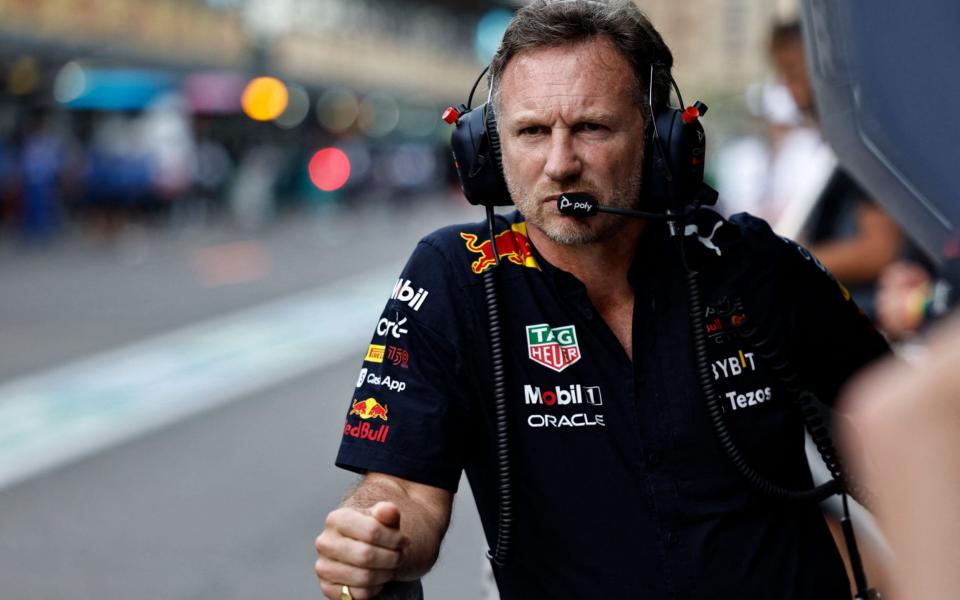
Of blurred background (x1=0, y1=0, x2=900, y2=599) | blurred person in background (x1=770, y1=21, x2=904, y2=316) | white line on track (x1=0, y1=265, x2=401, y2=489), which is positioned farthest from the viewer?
white line on track (x1=0, y1=265, x2=401, y2=489)

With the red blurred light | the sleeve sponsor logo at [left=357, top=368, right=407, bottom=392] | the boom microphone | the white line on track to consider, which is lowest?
the white line on track

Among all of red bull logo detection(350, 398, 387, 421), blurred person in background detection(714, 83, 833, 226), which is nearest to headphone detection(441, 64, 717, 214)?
red bull logo detection(350, 398, 387, 421)

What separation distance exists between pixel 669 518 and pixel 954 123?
88 cm

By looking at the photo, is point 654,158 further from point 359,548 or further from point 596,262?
point 359,548

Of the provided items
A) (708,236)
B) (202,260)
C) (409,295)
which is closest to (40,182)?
(202,260)

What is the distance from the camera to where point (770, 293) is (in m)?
2.40

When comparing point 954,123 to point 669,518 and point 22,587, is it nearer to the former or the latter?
point 669,518

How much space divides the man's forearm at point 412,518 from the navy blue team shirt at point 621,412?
32mm

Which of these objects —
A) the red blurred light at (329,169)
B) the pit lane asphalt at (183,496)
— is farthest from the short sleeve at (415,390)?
the red blurred light at (329,169)

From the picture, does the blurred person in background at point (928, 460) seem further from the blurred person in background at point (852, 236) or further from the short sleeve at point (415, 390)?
the blurred person in background at point (852, 236)

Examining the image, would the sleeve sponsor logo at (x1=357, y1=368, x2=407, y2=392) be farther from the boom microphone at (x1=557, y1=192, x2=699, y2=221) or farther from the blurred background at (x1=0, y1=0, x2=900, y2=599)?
the blurred background at (x1=0, y1=0, x2=900, y2=599)

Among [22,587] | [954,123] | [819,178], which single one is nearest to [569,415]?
[954,123]

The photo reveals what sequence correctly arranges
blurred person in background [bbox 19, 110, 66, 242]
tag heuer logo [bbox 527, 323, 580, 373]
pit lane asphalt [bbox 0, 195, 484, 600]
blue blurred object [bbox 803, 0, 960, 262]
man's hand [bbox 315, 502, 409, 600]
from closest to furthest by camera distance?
blue blurred object [bbox 803, 0, 960, 262] < man's hand [bbox 315, 502, 409, 600] < tag heuer logo [bbox 527, 323, 580, 373] < pit lane asphalt [bbox 0, 195, 484, 600] < blurred person in background [bbox 19, 110, 66, 242]

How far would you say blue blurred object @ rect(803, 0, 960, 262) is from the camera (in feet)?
5.30
